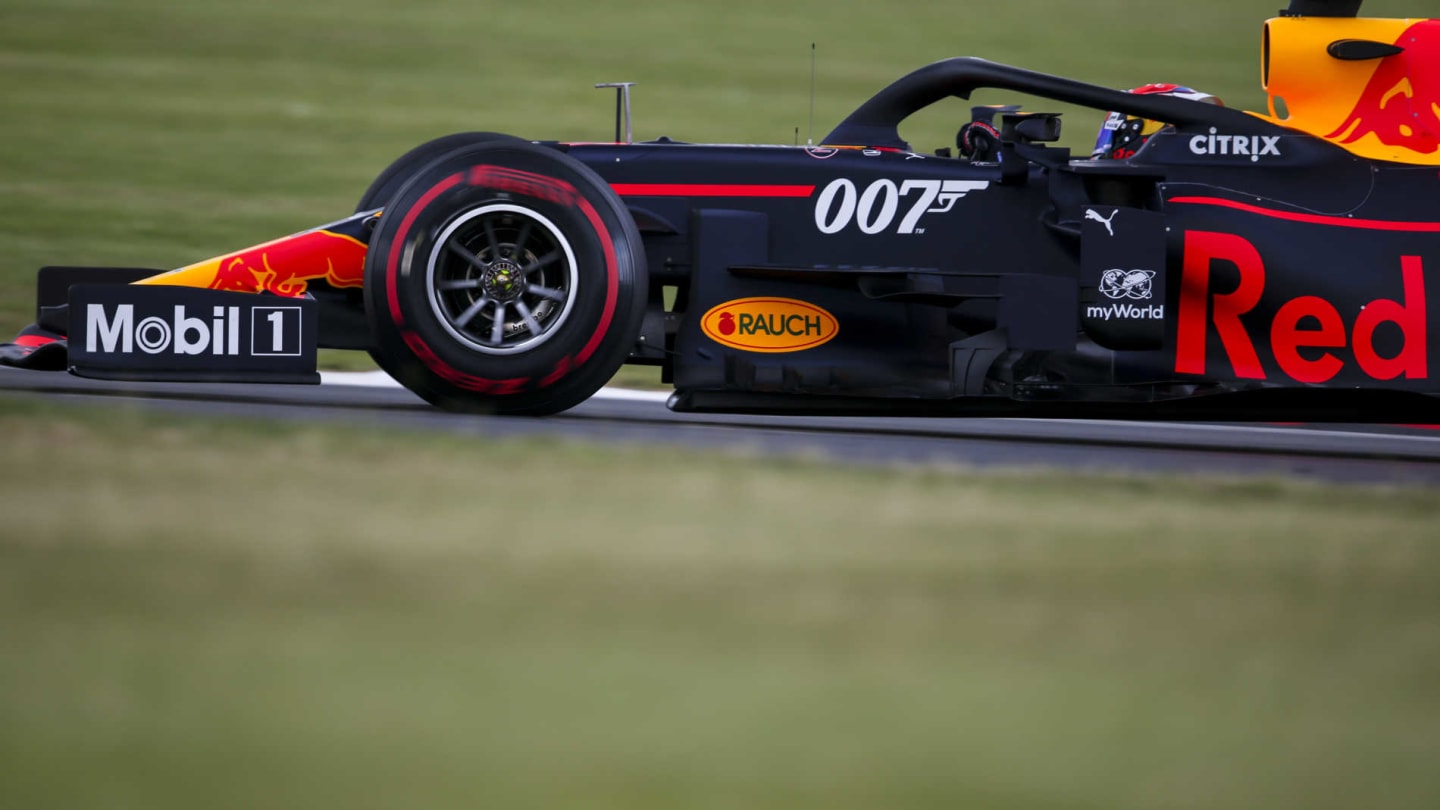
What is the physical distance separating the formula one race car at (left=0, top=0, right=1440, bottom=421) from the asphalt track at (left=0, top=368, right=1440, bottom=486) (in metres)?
0.39

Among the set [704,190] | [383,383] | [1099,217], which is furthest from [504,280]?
[383,383]

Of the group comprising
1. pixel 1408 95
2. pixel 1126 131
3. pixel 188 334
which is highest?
pixel 1408 95

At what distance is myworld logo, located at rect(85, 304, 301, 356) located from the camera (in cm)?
446

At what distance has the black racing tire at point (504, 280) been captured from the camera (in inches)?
173

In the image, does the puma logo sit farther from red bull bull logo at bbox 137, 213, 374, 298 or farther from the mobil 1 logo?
the mobil 1 logo

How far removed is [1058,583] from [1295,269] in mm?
1663

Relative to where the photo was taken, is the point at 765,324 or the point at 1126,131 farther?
the point at 1126,131

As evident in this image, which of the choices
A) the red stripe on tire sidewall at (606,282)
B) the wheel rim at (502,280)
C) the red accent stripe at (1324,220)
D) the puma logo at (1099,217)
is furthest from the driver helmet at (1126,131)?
the wheel rim at (502,280)

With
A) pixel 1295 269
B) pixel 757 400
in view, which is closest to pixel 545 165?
pixel 757 400

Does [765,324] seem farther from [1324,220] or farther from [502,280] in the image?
[1324,220]

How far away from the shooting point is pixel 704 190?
4.74 m

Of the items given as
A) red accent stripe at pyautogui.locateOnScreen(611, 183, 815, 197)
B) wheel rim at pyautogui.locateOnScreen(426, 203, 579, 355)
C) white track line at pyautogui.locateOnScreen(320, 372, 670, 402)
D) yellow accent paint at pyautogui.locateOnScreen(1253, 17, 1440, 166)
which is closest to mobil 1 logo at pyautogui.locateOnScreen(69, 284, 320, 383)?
wheel rim at pyautogui.locateOnScreen(426, 203, 579, 355)

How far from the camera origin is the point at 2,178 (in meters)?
9.55

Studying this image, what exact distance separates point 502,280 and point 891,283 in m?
1.06
